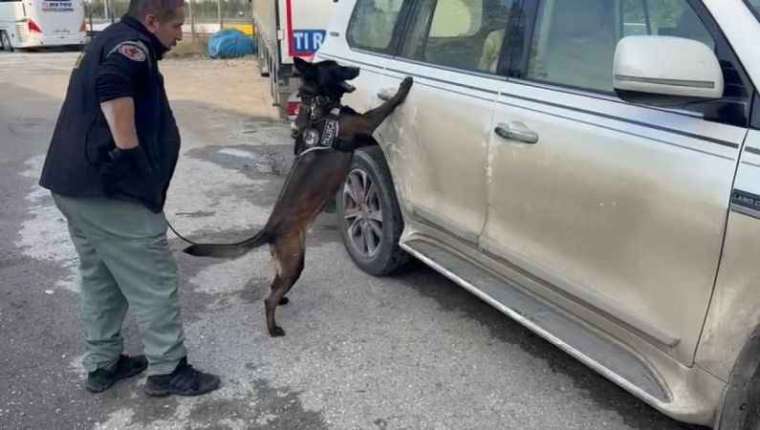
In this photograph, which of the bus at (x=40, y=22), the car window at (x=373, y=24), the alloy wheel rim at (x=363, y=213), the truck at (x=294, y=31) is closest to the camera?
the car window at (x=373, y=24)

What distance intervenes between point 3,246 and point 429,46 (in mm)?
3401

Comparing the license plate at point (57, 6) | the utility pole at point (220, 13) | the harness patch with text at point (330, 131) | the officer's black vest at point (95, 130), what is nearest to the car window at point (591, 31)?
the harness patch with text at point (330, 131)

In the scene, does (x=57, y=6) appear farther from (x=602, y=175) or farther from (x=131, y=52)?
(x=602, y=175)

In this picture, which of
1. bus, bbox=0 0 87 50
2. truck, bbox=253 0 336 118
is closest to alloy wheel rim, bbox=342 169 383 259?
truck, bbox=253 0 336 118

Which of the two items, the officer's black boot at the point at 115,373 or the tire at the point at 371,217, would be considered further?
the tire at the point at 371,217

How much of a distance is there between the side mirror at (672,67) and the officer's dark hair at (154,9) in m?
1.68

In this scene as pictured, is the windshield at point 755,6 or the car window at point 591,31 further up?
the windshield at point 755,6

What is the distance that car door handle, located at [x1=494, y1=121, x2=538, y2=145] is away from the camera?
113 inches

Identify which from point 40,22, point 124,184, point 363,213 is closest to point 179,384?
point 124,184

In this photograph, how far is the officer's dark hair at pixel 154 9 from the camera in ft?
8.82

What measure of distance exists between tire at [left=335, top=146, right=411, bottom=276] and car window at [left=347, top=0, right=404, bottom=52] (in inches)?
25.0

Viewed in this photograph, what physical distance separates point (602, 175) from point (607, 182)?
0.04 m

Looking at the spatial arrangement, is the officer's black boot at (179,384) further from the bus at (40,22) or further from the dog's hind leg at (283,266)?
the bus at (40,22)

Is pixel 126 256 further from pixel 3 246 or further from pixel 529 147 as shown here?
pixel 3 246
